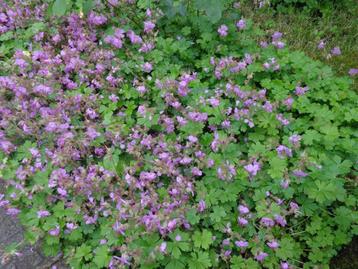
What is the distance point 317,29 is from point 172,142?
2.60 meters

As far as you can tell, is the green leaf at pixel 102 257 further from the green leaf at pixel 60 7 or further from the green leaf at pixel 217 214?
the green leaf at pixel 60 7

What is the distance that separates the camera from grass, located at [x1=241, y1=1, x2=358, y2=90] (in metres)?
4.37

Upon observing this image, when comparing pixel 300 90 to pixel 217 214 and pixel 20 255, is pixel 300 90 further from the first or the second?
pixel 20 255

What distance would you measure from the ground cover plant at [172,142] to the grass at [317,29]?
57 centimetres

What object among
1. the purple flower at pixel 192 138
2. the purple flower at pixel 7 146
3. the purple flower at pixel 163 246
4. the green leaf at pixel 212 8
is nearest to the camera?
the purple flower at pixel 163 246

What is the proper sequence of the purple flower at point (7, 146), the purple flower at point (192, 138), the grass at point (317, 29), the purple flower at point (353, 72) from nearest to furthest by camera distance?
the purple flower at point (192, 138), the purple flower at point (7, 146), the purple flower at point (353, 72), the grass at point (317, 29)

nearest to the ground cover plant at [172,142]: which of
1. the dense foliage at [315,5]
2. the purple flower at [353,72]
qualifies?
the purple flower at [353,72]

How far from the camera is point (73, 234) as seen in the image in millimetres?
2990

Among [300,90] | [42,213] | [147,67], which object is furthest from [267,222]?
[147,67]

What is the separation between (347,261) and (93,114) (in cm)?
232

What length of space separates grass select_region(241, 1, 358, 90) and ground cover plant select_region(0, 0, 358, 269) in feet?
1.87

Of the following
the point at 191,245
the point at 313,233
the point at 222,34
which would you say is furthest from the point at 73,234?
the point at 222,34

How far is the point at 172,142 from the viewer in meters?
3.22

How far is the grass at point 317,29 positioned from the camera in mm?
4367
